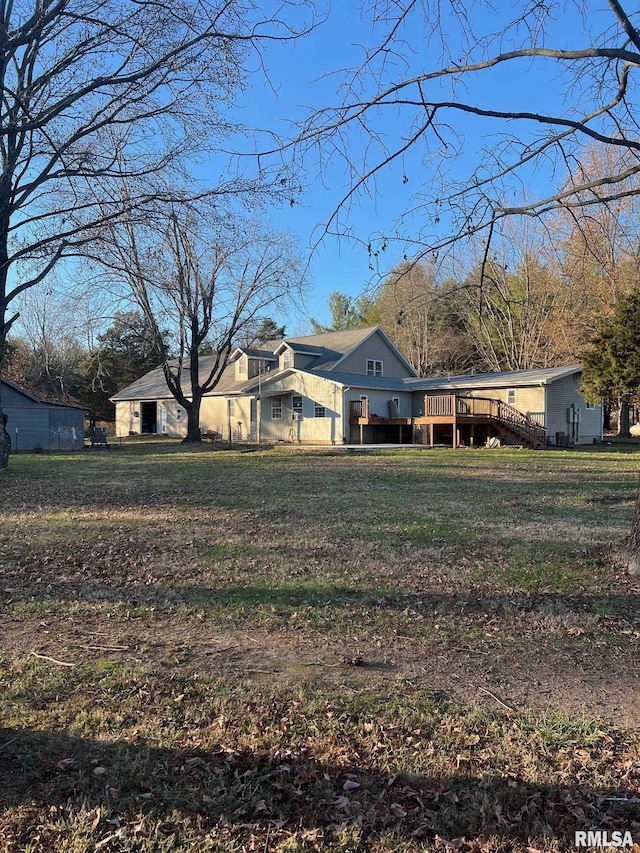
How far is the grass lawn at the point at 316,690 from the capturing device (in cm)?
237

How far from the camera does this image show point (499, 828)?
7.59ft

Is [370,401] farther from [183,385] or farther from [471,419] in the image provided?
[183,385]

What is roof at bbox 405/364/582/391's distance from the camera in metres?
28.4

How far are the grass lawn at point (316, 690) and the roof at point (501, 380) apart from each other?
22059 millimetres

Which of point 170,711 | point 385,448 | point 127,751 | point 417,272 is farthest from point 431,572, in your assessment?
point 385,448

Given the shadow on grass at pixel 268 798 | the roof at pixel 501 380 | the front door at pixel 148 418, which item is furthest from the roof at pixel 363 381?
the shadow on grass at pixel 268 798

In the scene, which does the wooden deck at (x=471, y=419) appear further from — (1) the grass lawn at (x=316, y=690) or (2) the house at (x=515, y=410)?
(1) the grass lawn at (x=316, y=690)

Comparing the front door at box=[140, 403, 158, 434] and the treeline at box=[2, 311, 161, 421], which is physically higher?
→ the treeline at box=[2, 311, 161, 421]

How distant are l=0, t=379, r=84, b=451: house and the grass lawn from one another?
20187 mm

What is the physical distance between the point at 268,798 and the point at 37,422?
2676 cm

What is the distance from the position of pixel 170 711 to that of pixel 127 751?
37cm

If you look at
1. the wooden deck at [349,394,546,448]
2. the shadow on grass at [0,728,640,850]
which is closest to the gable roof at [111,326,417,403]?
the wooden deck at [349,394,546,448]

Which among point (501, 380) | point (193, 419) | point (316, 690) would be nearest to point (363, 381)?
point (501, 380)

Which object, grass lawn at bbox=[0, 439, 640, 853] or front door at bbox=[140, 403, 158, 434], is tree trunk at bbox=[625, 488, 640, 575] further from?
front door at bbox=[140, 403, 158, 434]
